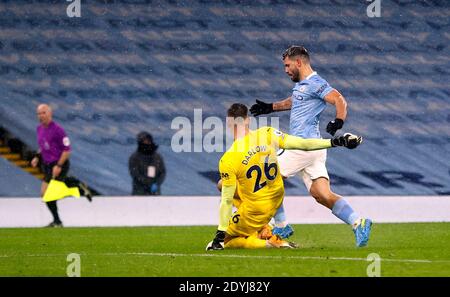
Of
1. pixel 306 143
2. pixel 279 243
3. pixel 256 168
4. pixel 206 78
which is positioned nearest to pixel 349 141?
pixel 306 143

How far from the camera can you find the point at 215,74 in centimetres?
2069

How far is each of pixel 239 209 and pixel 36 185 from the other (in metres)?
8.91

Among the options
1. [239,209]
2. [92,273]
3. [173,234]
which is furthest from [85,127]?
[92,273]

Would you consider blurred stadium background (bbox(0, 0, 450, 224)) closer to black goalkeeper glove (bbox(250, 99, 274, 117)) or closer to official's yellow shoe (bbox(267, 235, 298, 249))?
black goalkeeper glove (bbox(250, 99, 274, 117))

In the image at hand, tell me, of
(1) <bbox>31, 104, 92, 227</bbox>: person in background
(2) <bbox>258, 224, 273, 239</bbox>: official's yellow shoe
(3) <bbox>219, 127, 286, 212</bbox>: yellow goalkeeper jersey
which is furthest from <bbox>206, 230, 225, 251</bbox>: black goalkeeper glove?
(1) <bbox>31, 104, 92, 227</bbox>: person in background

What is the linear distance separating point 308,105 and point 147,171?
8057 mm

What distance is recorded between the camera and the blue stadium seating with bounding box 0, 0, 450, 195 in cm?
2036

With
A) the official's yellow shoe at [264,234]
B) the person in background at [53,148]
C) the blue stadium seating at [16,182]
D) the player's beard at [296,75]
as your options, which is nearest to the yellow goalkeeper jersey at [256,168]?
the official's yellow shoe at [264,234]

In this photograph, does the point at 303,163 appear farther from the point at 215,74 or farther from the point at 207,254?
the point at 215,74

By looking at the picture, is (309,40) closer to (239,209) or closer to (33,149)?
(33,149)

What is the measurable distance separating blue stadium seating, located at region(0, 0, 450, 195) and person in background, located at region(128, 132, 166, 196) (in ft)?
1.07

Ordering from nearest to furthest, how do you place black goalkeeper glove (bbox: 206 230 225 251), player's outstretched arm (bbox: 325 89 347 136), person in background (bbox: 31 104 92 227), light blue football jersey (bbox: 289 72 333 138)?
1. player's outstretched arm (bbox: 325 89 347 136)
2. black goalkeeper glove (bbox: 206 230 225 251)
3. light blue football jersey (bbox: 289 72 333 138)
4. person in background (bbox: 31 104 92 227)

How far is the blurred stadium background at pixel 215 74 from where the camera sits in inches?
802

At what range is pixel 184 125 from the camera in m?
20.4
